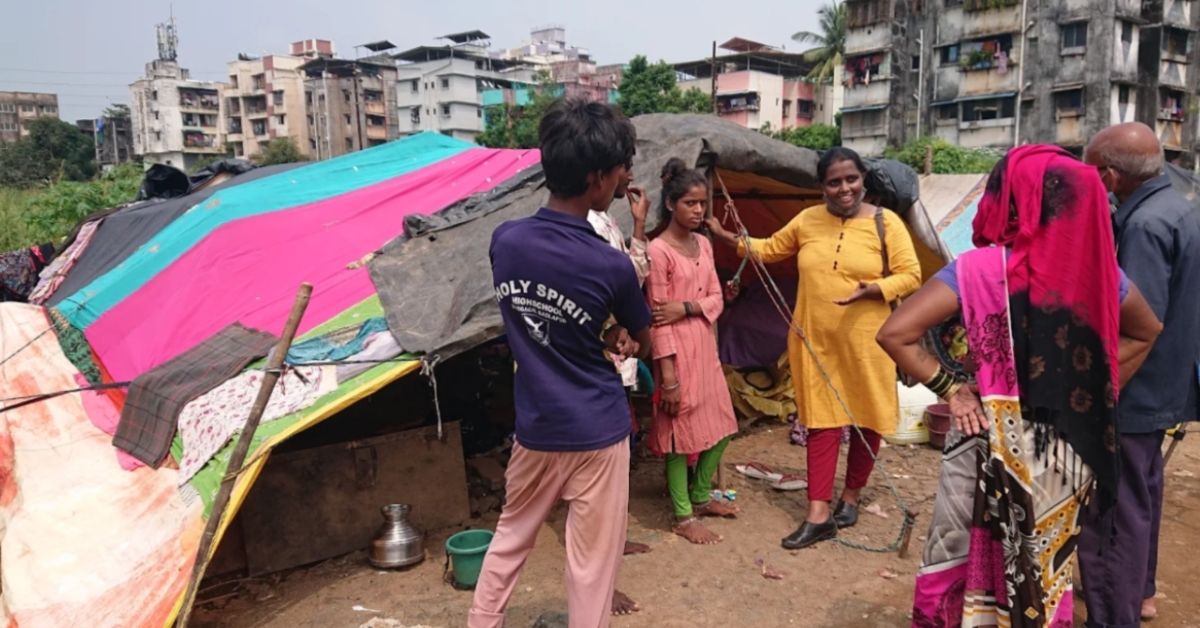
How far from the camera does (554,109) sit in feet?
7.06

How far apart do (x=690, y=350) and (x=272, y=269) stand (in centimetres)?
247

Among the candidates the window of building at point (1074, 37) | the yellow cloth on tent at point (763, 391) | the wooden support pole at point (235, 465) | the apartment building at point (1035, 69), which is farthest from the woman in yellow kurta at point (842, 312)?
the window of building at point (1074, 37)

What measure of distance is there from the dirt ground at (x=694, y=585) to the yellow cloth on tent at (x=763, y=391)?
1.59m

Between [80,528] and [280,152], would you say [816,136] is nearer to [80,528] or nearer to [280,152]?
[280,152]

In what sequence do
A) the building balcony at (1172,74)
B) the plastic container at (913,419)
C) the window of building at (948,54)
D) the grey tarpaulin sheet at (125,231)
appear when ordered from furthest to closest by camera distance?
the window of building at (948,54), the building balcony at (1172,74), the grey tarpaulin sheet at (125,231), the plastic container at (913,419)

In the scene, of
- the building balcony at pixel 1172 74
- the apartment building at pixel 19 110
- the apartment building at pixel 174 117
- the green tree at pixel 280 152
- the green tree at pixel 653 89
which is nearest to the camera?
the building balcony at pixel 1172 74

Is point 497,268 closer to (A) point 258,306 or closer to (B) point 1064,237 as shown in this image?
(B) point 1064,237

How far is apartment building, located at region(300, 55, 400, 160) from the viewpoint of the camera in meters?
51.3

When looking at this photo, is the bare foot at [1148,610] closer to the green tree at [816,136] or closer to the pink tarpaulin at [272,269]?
the pink tarpaulin at [272,269]

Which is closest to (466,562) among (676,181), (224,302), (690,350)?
(690,350)

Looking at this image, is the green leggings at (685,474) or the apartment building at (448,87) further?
the apartment building at (448,87)

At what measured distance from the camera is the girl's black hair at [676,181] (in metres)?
3.61

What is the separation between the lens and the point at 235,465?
2.87 m

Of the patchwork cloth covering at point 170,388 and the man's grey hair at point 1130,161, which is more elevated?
the man's grey hair at point 1130,161
